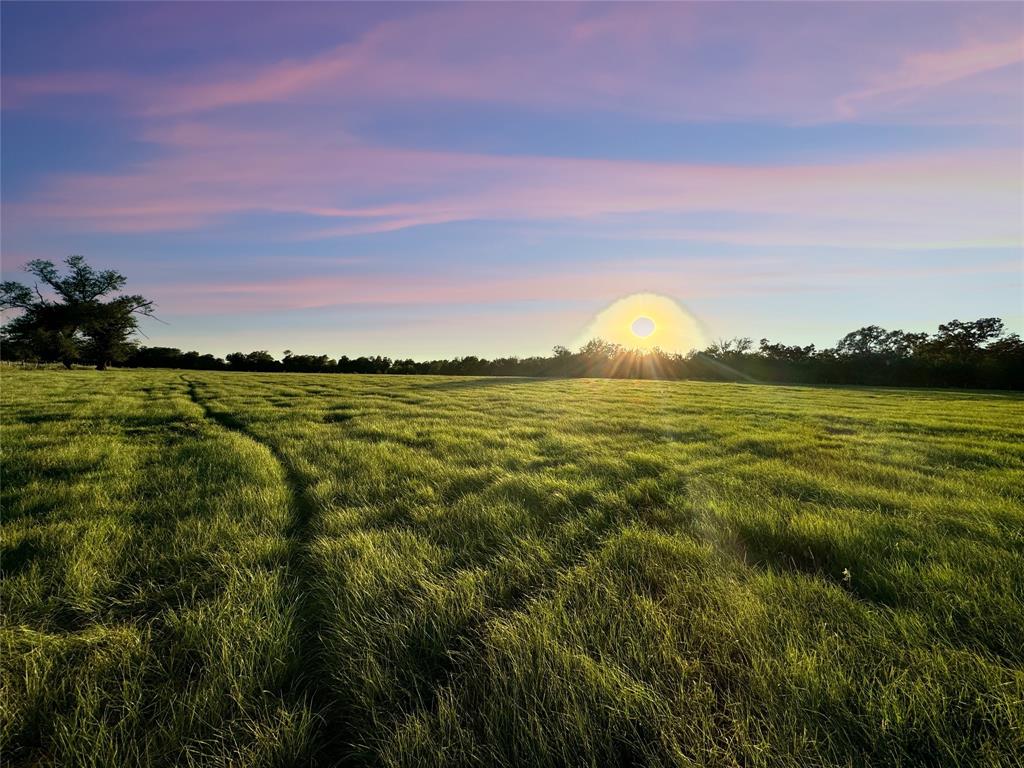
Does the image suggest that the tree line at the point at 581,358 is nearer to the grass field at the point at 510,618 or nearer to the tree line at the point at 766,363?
the tree line at the point at 766,363

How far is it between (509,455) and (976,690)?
4.98 meters

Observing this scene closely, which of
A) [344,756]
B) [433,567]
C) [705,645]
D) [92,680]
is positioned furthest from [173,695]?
[705,645]

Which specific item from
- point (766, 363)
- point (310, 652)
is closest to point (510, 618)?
point (310, 652)

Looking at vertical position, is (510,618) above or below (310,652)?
above

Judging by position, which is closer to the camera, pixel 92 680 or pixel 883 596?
pixel 92 680

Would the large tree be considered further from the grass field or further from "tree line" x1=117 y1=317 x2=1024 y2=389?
the grass field

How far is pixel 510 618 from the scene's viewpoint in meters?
2.22

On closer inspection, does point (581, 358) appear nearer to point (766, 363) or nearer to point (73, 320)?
point (766, 363)

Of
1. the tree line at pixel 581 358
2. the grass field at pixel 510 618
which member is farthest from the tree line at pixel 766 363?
the grass field at pixel 510 618

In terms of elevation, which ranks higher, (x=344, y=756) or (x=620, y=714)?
(x=620, y=714)

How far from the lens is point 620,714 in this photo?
5.16ft

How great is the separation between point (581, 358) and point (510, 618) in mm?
67849

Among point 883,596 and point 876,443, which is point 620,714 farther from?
point 876,443

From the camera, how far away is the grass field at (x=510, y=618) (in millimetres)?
1533
